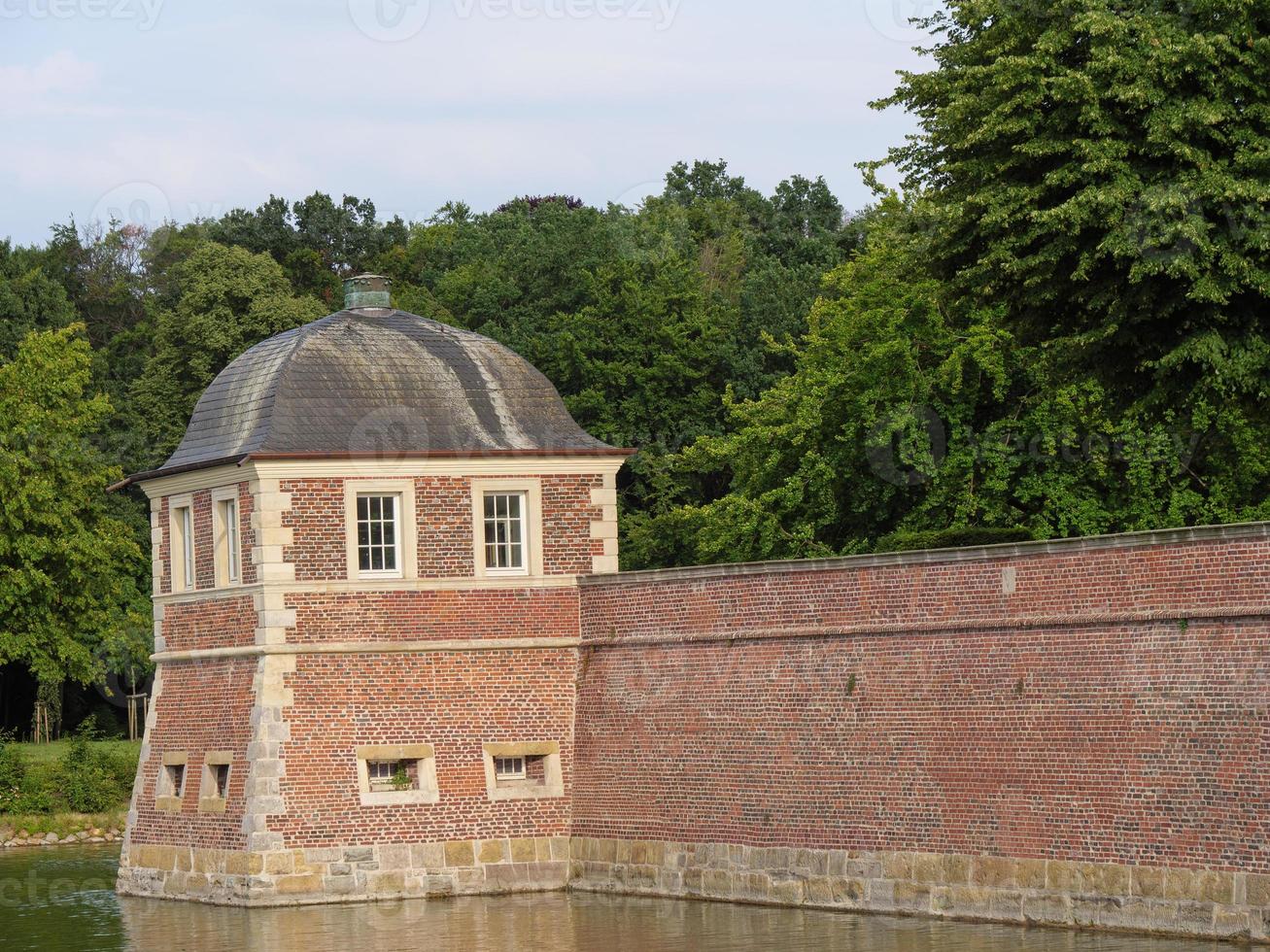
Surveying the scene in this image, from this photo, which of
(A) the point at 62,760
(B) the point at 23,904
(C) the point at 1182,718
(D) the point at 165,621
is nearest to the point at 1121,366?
(C) the point at 1182,718

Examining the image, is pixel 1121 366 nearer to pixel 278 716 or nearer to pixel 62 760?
pixel 278 716

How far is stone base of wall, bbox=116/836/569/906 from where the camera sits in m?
29.2

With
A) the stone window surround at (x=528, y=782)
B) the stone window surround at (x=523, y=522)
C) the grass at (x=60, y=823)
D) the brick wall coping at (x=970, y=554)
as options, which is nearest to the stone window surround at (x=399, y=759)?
the stone window surround at (x=528, y=782)

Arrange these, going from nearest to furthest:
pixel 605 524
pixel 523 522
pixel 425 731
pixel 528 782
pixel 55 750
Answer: pixel 425 731 → pixel 528 782 → pixel 523 522 → pixel 605 524 → pixel 55 750

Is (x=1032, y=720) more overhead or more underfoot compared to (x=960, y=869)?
more overhead

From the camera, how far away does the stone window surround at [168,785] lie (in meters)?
31.6

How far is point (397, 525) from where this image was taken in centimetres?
3036

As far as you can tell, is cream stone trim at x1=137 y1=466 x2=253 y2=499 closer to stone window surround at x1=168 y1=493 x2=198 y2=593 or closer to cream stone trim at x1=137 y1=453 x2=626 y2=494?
cream stone trim at x1=137 y1=453 x2=626 y2=494

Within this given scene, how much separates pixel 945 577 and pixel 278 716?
9554 millimetres

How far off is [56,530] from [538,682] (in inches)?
1085

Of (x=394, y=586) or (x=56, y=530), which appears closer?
(x=394, y=586)

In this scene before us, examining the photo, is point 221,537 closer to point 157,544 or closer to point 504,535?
point 157,544

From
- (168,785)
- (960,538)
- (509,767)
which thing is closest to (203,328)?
(168,785)

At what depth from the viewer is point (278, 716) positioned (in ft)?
96.9
